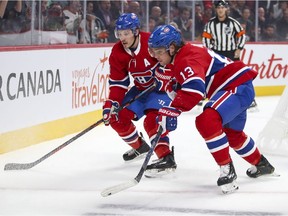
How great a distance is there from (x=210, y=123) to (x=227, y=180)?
1.07ft

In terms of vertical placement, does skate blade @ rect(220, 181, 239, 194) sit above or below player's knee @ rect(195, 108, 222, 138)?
below

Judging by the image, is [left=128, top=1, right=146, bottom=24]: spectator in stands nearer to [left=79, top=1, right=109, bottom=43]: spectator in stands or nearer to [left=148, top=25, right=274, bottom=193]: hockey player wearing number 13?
[left=79, top=1, right=109, bottom=43]: spectator in stands

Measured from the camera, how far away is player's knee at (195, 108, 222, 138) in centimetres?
399

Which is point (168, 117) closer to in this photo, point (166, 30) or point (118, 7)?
point (166, 30)

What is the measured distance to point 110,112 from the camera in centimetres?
472

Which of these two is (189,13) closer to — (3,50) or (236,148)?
(3,50)

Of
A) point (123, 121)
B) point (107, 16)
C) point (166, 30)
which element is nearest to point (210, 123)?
point (166, 30)

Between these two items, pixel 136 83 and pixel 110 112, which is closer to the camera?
pixel 110 112

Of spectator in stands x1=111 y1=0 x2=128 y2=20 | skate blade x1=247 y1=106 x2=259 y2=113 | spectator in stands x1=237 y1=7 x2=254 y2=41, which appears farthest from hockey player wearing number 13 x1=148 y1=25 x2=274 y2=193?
spectator in stands x1=237 y1=7 x2=254 y2=41

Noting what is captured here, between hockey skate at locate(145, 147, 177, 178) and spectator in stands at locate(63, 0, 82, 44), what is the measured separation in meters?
2.78

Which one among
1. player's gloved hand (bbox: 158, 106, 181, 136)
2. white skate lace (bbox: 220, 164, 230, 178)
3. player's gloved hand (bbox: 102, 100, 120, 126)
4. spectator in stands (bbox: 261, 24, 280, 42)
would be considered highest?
spectator in stands (bbox: 261, 24, 280, 42)

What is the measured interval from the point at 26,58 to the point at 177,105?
217 cm

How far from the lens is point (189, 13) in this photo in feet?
32.6

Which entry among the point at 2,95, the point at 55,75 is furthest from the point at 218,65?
the point at 55,75
